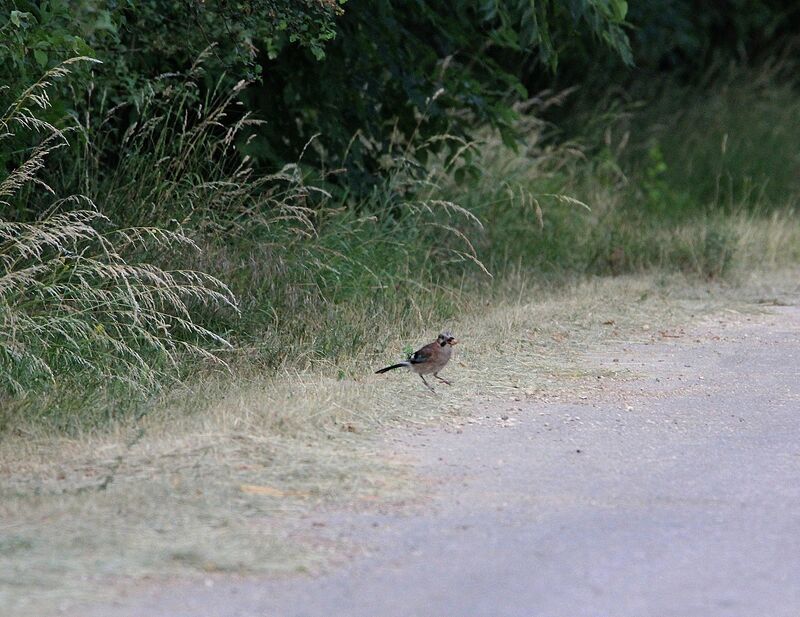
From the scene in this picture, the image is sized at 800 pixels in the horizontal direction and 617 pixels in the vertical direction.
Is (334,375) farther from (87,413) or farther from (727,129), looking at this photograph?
(727,129)

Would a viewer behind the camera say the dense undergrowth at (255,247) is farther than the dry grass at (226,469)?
Yes

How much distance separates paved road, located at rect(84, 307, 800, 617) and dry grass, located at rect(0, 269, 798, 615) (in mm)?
216

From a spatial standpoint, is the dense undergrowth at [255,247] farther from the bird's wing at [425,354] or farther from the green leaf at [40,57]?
the bird's wing at [425,354]

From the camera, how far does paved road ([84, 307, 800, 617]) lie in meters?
3.86

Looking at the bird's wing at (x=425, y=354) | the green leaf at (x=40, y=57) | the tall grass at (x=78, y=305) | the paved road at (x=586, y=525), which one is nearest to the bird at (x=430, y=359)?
the bird's wing at (x=425, y=354)

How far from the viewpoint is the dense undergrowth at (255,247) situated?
263 inches

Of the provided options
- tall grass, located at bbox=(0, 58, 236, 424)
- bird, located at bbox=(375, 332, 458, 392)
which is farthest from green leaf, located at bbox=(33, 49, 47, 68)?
bird, located at bbox=(375, 332, 458, 392)

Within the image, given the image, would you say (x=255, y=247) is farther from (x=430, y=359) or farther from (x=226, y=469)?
(x=226, y=469)

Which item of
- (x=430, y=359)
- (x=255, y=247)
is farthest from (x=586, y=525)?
(x=255, y=247)

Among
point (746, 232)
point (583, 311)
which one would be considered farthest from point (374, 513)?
point (746, 232)

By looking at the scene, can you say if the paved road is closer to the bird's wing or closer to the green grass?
the green grass

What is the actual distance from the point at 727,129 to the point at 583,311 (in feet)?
25.1

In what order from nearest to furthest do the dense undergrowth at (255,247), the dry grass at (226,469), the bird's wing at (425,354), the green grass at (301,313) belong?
the dry grass at (226,469)
the green grass at (301,313)
the bird's wing at (425,354)
the dense undergrowth at (255,247)

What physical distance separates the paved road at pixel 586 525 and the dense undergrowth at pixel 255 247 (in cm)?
161
